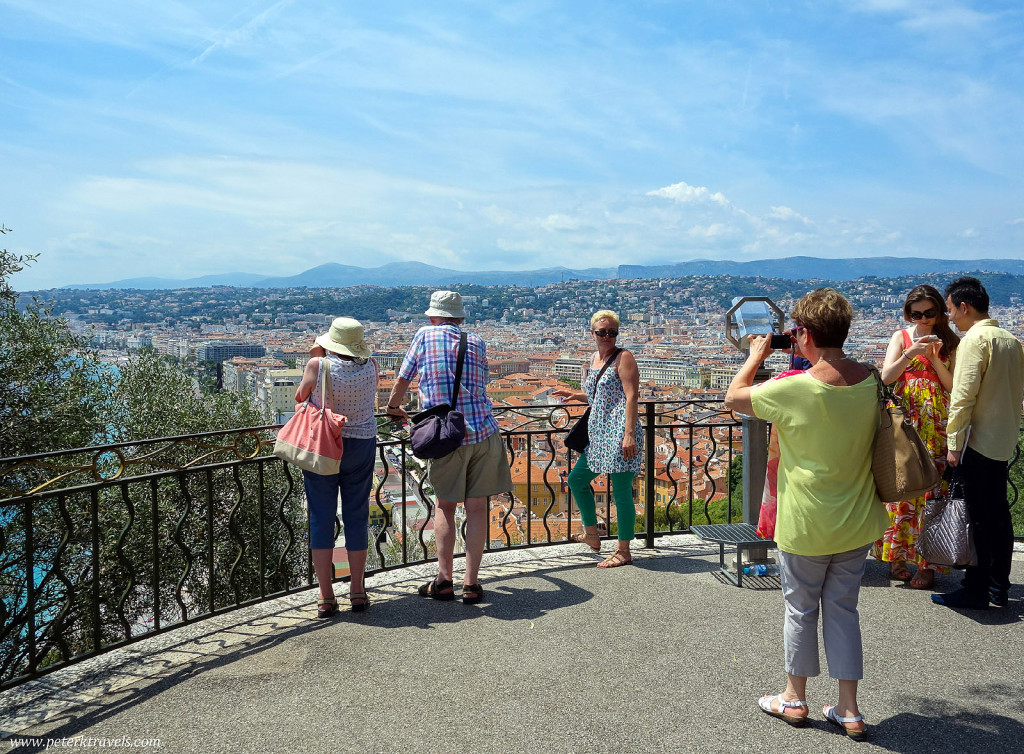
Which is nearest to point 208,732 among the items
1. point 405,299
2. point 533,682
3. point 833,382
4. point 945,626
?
point 533,682

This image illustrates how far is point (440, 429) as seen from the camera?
373cm

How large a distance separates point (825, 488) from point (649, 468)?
101 inches

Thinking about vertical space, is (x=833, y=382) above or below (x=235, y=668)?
above

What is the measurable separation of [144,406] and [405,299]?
55028 millimetres

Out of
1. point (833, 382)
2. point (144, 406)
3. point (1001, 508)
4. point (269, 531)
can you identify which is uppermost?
point (833, 382)

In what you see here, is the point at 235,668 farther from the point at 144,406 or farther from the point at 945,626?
the point at 144,406

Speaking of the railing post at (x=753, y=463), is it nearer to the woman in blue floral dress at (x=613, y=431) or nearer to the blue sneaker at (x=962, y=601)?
the woman in blue floral dress at (x=613, y=431)

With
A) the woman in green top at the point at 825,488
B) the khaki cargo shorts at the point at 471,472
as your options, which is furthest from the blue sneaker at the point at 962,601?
the khaki cargo shorts at the point at 471,472

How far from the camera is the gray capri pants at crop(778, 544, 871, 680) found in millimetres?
2529

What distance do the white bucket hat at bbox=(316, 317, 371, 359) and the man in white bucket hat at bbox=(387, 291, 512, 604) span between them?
31 cm

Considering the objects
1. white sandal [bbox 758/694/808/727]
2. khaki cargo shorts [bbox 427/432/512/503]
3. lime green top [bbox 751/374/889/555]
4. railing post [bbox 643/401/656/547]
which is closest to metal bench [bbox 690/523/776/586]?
railing post [bbox 643/401/656/547]

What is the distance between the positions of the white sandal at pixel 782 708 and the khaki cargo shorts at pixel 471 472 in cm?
166

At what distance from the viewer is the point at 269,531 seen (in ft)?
56.2

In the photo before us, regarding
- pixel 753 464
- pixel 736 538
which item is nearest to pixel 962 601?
pixel 736 538
